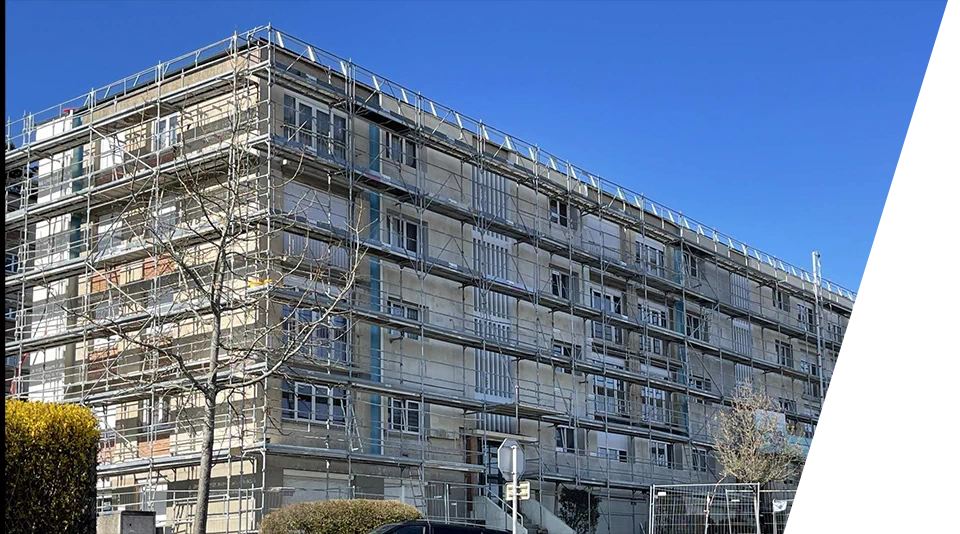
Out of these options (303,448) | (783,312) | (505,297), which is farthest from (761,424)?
(303,448)

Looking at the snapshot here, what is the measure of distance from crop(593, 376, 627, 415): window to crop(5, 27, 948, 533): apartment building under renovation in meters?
0.11

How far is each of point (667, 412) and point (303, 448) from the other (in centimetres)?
1831

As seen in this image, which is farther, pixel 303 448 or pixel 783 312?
pixel 783 312

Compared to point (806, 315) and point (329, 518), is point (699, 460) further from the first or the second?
point (329, 518)

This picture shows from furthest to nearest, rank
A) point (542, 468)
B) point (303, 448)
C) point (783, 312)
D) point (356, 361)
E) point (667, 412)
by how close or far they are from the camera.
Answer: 1. point (783, 312)
2. point (667, 412)
3. point (542, 468)
4. point (356, 361)
5. point (303, 448)

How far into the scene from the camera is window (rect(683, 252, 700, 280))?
43062mm

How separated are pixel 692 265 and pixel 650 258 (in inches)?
126

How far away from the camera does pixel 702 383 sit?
4238 centimetres

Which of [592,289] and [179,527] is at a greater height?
[592,289]

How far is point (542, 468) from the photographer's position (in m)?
32.8

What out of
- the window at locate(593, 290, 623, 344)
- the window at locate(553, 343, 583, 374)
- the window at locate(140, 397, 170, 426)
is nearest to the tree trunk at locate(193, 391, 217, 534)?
the window at locate(140, 397, 170, 426)

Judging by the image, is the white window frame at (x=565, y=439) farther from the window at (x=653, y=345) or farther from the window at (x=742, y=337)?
the window at (x=742, y=337)

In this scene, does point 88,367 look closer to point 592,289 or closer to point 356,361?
point 356,361

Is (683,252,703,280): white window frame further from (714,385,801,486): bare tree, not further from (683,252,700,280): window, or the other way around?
(714,385,801,486): bare tree
